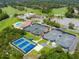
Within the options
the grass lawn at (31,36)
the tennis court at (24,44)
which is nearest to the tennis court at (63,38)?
the grass lawn at (31,36)

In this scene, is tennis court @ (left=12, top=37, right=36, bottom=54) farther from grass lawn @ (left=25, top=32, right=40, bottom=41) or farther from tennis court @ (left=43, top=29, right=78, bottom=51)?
tennis court @ (left=43, top=29, right=78, bottom=51)

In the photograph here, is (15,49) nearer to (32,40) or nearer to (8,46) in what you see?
(8,46)

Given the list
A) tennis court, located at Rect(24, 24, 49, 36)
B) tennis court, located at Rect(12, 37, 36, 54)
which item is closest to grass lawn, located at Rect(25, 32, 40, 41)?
tennis court, located at Rect(24, 24, 49, 36)

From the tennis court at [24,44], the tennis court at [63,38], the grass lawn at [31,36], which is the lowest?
the grass lawn at [31,36]

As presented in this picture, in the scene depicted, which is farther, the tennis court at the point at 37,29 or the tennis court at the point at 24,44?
the tennis court at the point at 37,29

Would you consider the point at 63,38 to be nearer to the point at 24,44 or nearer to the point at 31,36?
the point at 31,36

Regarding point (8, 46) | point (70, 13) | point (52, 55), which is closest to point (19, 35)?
point (8, 46)

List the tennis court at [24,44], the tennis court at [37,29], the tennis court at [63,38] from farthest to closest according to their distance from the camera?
1. the tennis court at [37,29]
2. the tennis court at [63,38]
3. the tennis court at [24,44]

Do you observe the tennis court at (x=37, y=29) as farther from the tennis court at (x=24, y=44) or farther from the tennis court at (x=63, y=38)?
the tennis court at (x=24, y=44)

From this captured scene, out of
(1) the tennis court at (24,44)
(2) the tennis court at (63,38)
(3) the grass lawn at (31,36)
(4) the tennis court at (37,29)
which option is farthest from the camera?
(4) the tennis court at (37,29)
